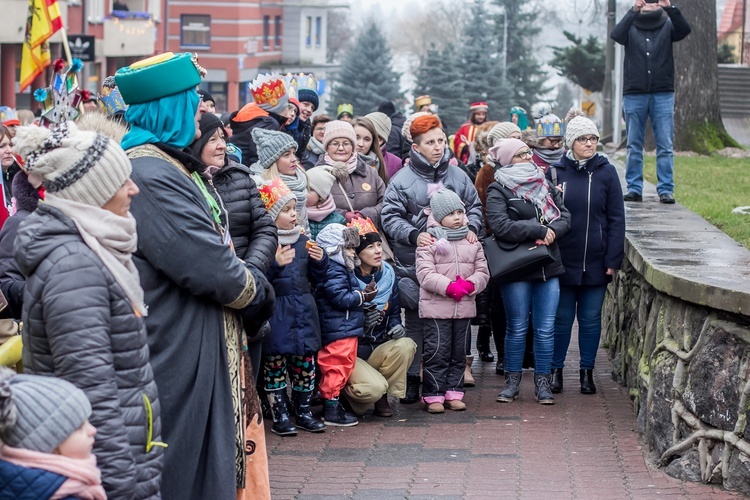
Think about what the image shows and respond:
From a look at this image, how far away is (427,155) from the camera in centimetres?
916

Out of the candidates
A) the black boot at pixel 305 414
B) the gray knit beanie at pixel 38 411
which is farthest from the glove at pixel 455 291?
the gray knit beanie at pixel 38 411

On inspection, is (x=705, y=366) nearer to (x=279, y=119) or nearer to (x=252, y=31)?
(x=279, y=119)

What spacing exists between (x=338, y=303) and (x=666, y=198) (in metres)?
4.83

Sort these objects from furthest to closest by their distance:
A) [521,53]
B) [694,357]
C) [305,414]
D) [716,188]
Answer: [521,53], [716,188], [305,414], [694,357]

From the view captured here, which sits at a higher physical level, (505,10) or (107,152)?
(505,10)

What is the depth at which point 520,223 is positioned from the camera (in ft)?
28.5

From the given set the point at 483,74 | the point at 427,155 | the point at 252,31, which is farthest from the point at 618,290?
the point at 252,31

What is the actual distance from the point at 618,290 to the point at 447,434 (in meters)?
2.74

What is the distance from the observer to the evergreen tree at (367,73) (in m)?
58.1

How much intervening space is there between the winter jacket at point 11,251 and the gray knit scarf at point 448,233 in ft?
9.36

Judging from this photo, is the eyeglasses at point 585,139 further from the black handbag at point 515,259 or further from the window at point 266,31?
the window at point 266,31

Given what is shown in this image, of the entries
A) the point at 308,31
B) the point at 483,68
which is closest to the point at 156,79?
the point at 483,68

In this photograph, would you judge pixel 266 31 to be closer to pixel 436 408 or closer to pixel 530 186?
pixel 530 186

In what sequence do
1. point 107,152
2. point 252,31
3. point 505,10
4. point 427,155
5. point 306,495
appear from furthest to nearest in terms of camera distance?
point 252,31 → point 505,10 → point 427,155 → point 306,495 → point 107,152
